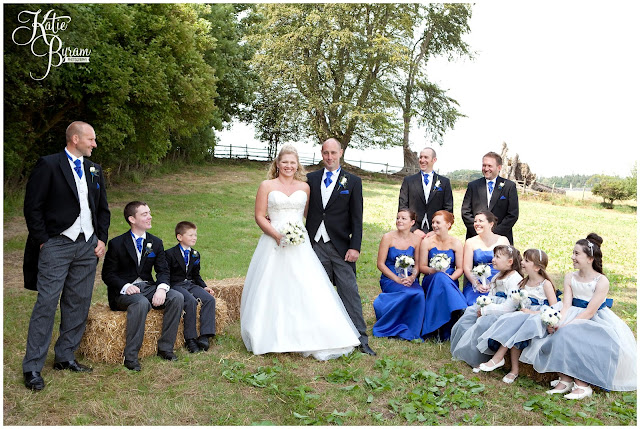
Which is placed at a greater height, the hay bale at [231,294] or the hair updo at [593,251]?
the hair updo at [593,251]

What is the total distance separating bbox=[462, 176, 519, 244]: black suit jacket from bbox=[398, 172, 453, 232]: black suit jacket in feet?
0.89

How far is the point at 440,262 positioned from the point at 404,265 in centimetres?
44

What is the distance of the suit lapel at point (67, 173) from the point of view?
16.5ft

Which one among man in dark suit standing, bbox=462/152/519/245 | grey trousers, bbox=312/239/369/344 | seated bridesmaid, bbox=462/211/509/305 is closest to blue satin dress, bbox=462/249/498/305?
seated bridesmaid, bbox=462/211/509/305

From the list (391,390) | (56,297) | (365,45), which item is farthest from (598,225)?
(56,297)

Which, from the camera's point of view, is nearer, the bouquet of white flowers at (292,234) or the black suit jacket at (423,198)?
the bouquet of white flowers at (292,234)

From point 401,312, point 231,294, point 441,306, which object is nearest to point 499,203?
point 441,306

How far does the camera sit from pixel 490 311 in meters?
5.75

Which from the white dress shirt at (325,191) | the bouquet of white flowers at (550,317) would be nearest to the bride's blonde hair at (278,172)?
the white dress shirt at (325,191)

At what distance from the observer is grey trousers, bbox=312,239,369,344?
618cm

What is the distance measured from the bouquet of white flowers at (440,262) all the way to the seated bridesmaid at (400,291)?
30 cm

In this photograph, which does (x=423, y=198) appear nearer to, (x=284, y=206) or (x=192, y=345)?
(x=284, y=206)

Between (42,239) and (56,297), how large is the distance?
54 centimetres

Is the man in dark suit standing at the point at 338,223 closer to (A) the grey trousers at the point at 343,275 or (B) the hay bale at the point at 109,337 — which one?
(A) the grey trousers at the point at 343,275
